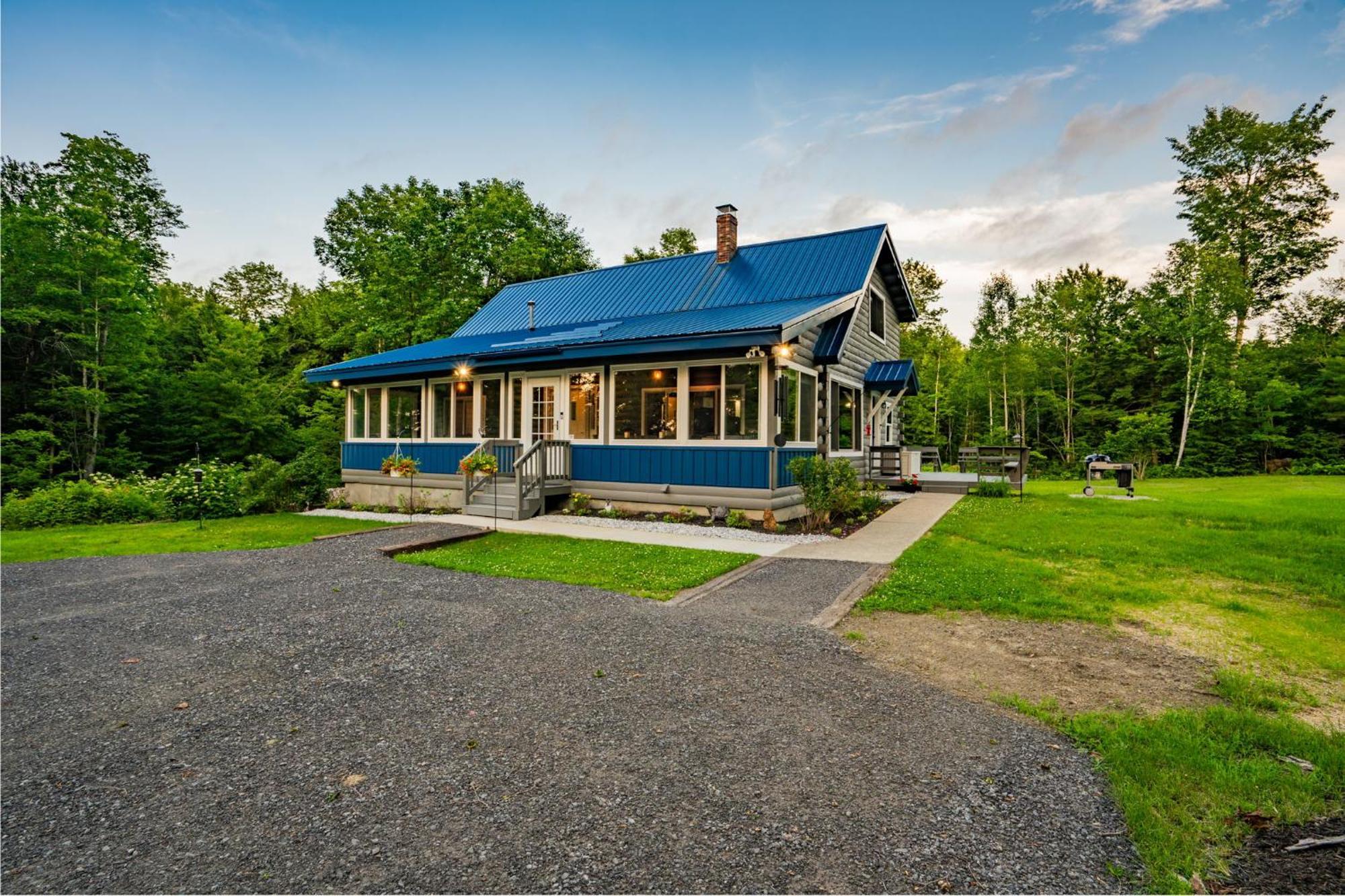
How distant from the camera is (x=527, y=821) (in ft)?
8.13

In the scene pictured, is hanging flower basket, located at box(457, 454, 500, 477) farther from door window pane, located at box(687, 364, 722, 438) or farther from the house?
door window pane, located at box(687, 364, 722, 438)

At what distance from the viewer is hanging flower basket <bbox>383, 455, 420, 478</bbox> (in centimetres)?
1343

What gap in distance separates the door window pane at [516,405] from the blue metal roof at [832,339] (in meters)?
7.11

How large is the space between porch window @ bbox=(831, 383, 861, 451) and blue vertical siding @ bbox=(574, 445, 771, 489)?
147 inches

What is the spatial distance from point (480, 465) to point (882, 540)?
858 centimetres

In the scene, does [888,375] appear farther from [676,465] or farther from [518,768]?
[518,768]

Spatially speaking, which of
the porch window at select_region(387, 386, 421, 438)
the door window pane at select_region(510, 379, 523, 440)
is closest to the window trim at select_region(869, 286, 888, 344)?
the door window pane at select_region(510, 379, 523, 440)

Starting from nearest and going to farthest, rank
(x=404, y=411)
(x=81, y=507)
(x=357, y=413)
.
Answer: (x=81, y=507)
(x=404, y=411)
(x=357, y=413)

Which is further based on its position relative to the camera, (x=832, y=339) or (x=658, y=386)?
(x=832, y=339)

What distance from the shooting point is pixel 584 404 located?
13.0 m

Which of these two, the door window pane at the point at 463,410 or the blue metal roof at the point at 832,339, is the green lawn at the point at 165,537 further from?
the blue metal roof at the point at 832,339

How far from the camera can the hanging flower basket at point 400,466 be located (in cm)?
1343

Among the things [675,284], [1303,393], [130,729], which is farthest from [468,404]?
[1303,393]

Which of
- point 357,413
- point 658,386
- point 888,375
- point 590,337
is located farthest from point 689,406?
point 357,413
